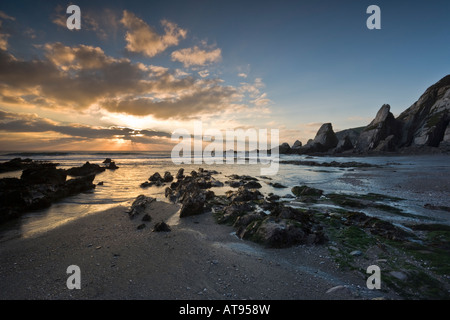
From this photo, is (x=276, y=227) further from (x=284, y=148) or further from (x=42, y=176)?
(x=284, y=148)

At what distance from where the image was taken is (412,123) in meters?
77.3

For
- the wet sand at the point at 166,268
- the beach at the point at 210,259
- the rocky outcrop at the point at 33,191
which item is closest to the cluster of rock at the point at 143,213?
the beach at the point at 210,259

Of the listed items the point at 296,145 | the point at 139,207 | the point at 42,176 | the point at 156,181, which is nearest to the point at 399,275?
the point at 139,207

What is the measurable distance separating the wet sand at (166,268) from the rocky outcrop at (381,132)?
90405mm

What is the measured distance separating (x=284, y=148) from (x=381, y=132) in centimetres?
4401

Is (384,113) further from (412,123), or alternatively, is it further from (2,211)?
(2,211)

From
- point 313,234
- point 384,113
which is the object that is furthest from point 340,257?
point 384,113

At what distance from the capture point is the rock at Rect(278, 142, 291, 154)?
108m

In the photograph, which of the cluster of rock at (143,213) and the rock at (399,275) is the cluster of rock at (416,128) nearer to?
the rock at (399,275)

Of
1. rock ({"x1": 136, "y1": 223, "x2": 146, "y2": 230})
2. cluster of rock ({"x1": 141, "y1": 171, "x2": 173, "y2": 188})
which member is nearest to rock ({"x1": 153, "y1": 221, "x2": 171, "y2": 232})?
rock ({"x1": 136, "y1": 223, "x2": 146, "y2": 230})

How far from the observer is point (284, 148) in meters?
109

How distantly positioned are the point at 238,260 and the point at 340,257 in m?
3.67

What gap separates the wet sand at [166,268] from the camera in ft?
16.3
